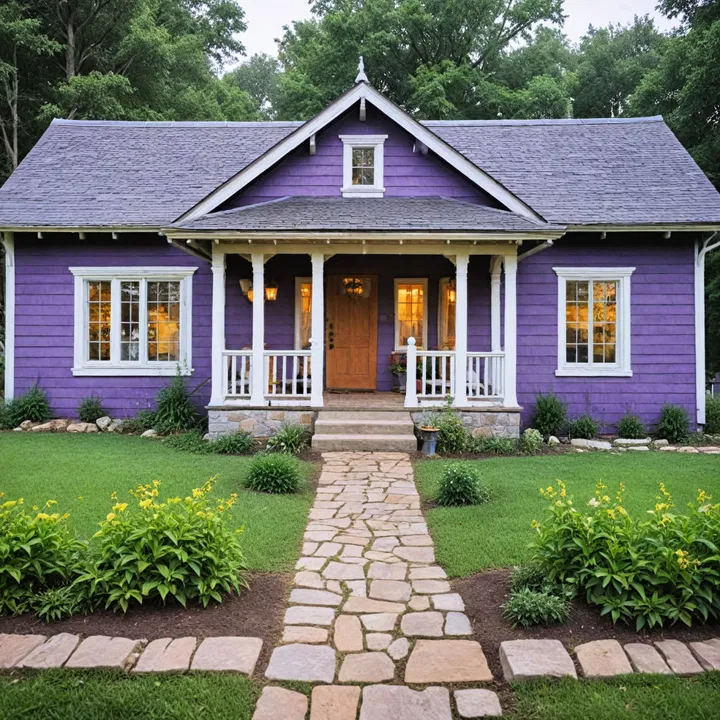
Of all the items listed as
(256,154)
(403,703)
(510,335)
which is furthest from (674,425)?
(256,154)

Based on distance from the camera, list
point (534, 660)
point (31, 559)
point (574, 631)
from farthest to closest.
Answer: point (31, 559) → point (574, 631) → point (534, 660)

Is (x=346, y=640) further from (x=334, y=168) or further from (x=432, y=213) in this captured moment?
(x=334, y=168)

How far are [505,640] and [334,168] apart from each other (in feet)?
29.1

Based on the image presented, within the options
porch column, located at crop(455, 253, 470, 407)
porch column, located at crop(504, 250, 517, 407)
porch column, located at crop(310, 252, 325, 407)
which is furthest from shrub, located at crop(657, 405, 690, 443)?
porch column, located at crop(310, 252, 325, 407)

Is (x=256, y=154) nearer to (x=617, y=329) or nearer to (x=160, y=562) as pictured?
(x=617, y=329)

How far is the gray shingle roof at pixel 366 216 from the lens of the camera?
868cm

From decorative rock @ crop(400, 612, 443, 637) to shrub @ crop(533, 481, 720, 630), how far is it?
746 mm

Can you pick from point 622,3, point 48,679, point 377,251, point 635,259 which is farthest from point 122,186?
point 622,3

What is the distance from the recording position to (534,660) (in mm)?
2961

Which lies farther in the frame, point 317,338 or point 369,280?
point 369,280

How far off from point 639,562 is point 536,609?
614mm

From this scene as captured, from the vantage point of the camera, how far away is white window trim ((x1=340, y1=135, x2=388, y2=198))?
1045 cm

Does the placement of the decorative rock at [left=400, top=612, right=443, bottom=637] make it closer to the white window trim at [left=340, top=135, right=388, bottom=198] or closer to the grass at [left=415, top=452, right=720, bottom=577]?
the grass at [left=415, top=452, right=720, bottom=577]

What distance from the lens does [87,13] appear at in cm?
1980
